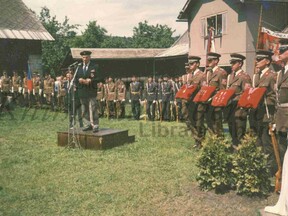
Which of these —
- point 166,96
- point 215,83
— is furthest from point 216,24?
point 215,83

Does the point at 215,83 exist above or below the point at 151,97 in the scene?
above

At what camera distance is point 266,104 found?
7.30 m

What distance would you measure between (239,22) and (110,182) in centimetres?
1470

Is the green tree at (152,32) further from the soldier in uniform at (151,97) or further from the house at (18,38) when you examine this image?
the soldier in uniform at (151,97)

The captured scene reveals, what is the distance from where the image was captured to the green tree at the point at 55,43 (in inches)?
1609

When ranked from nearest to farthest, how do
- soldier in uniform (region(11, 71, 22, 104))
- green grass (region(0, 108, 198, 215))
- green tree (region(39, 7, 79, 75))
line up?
green grass (region(0, 108, 198, 215)) < soldier in uniform (region(11, 71, 22, 104)) < green tree (region(39, 7, 79, 75))

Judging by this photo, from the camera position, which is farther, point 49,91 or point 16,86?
point 16,86

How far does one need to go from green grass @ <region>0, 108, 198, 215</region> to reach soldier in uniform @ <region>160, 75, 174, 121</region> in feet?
16.7

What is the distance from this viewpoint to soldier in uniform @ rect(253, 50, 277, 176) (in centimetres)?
712

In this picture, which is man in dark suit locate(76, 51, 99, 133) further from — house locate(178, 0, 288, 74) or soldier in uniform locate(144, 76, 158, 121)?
house locate(178, 0, 288, 74)

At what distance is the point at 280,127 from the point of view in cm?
574

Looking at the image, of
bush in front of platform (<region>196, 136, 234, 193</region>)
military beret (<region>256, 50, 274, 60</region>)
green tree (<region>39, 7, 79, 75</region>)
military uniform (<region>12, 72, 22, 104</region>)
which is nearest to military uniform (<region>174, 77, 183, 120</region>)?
military beret (<region>256, 50, 274, 60</region>)

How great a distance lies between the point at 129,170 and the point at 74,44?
149 feet

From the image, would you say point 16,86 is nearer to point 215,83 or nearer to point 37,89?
point 37,89
